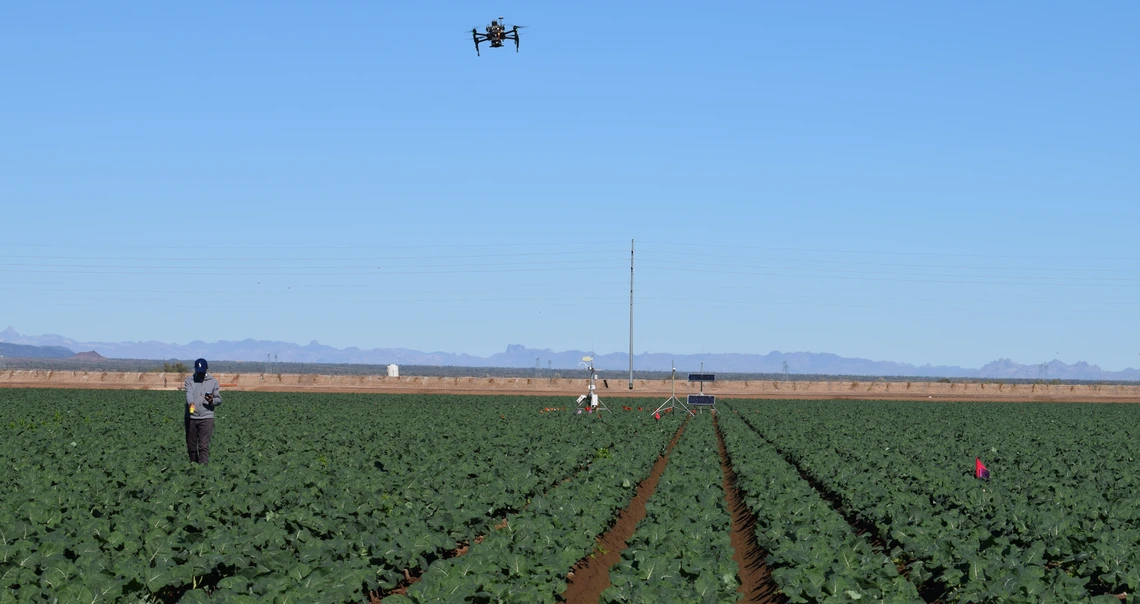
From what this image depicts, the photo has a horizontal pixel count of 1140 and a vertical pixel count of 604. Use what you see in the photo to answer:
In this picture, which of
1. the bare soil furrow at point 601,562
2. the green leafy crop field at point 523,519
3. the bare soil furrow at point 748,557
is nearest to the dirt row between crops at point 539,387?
the green leafy crop field at point 523,519

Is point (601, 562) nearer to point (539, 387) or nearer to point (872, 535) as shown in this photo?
point (872, 535)

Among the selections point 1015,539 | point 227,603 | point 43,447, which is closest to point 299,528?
point 227,603

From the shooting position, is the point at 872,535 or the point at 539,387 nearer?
the point at 872,535

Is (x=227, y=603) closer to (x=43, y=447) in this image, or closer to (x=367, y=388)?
(x=43, y=447)

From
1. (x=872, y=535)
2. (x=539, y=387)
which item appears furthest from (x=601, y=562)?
(x=539, y=387)

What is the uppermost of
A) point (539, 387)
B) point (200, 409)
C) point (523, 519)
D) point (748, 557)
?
point (200, 409)

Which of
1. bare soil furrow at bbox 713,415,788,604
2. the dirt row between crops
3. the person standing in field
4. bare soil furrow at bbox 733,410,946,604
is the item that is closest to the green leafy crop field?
bare soil furrow at bbox 733,410,946,604
